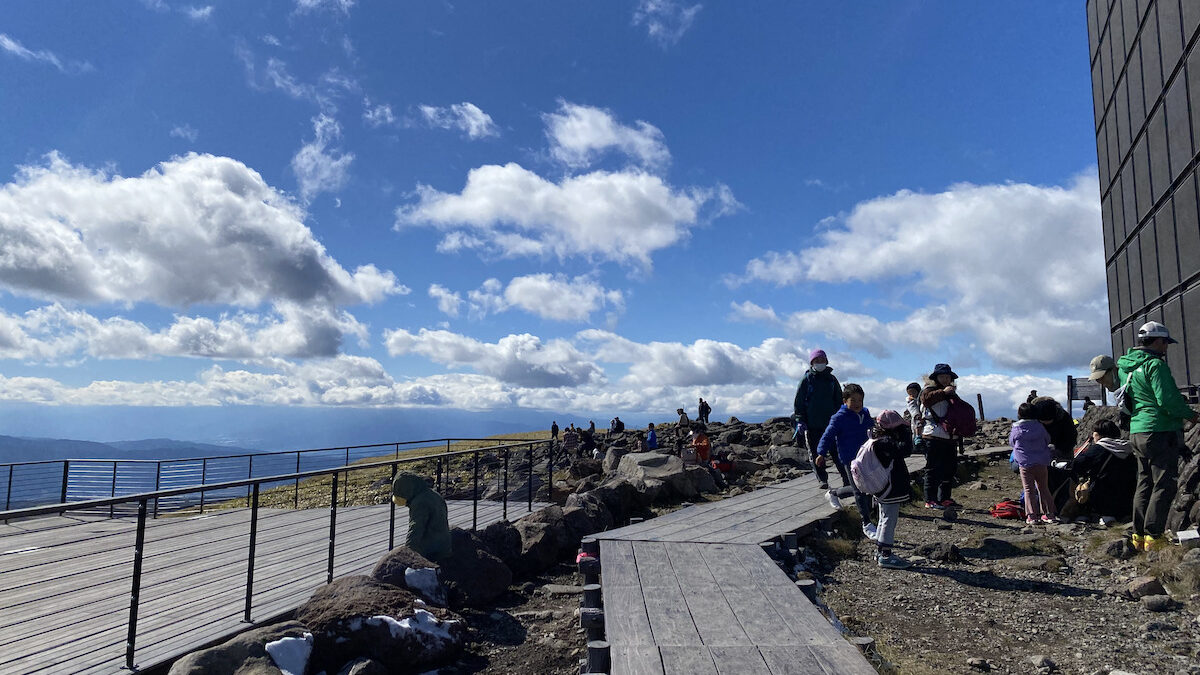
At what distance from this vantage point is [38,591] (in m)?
6.78

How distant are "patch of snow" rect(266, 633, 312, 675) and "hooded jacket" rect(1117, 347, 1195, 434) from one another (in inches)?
292

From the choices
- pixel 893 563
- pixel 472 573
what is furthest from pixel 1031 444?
pixel 472 573

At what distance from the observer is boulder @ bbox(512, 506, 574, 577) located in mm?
8195

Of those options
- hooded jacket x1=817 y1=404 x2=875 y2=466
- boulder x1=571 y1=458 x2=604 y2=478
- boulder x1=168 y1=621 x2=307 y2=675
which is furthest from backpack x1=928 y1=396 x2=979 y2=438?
boulder x1=571 y1=458 x2=604 y2=478

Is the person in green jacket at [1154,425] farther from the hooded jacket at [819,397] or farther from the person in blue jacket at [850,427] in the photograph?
the hooded jacket at [819,397]

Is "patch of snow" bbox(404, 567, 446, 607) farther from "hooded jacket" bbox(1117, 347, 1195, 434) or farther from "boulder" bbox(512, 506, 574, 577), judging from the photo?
"hooded jacket" bbox(1117, 347, 1195, 434)

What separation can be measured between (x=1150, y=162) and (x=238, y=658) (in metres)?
16.1

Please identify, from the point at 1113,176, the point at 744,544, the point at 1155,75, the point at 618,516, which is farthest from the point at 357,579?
the point at 1113,176

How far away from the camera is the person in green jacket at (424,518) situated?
7047 mm

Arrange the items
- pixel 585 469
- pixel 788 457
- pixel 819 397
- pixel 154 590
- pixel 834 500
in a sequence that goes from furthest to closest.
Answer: pixel 585 469 → pixel 788 457 → pixel 819 397 → pixel 834 500 → pixel 154 590

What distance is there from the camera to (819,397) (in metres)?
9.34

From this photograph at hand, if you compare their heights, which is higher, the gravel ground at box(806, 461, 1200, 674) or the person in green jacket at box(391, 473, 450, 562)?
the person in green jacket at box(391, 473, 450, 562)

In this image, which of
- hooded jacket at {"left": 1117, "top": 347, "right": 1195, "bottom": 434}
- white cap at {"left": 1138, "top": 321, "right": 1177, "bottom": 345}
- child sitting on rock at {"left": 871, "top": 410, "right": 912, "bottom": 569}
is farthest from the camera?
child sitting on rock at {"left": 871, "top": 410, "right": 912, "bottom": 569}

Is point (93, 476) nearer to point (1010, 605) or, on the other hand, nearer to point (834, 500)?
point (834, 500)
